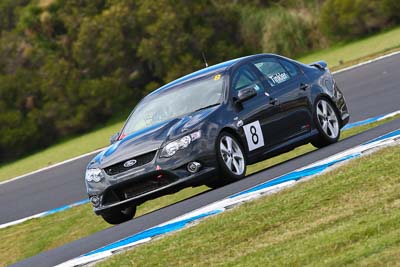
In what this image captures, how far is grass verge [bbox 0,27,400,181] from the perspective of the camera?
2317cm

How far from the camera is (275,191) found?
9.95 metres

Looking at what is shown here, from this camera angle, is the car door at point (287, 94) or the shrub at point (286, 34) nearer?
the car door at point (287, 94)

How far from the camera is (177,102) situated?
12828 mm

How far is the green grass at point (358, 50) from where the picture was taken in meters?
25.3

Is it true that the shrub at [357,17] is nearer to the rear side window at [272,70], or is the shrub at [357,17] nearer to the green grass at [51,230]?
the green grass at [51,230]

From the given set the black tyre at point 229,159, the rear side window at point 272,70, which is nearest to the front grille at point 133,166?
the black tyre at point 229,159

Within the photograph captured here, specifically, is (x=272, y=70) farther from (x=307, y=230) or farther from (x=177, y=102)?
(x=307, y=230)

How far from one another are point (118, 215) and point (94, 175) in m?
0.56

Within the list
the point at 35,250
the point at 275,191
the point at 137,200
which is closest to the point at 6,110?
the point at 35,250

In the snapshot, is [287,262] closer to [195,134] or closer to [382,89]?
[195,134]

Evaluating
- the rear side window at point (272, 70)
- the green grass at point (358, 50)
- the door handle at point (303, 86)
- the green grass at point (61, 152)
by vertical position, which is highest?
the rear side window at point (272, 70)

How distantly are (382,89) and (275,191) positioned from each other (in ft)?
32.2

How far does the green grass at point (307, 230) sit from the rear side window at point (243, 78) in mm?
3157

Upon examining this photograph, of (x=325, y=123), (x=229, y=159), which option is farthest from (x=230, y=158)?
(x=325, y=123)
